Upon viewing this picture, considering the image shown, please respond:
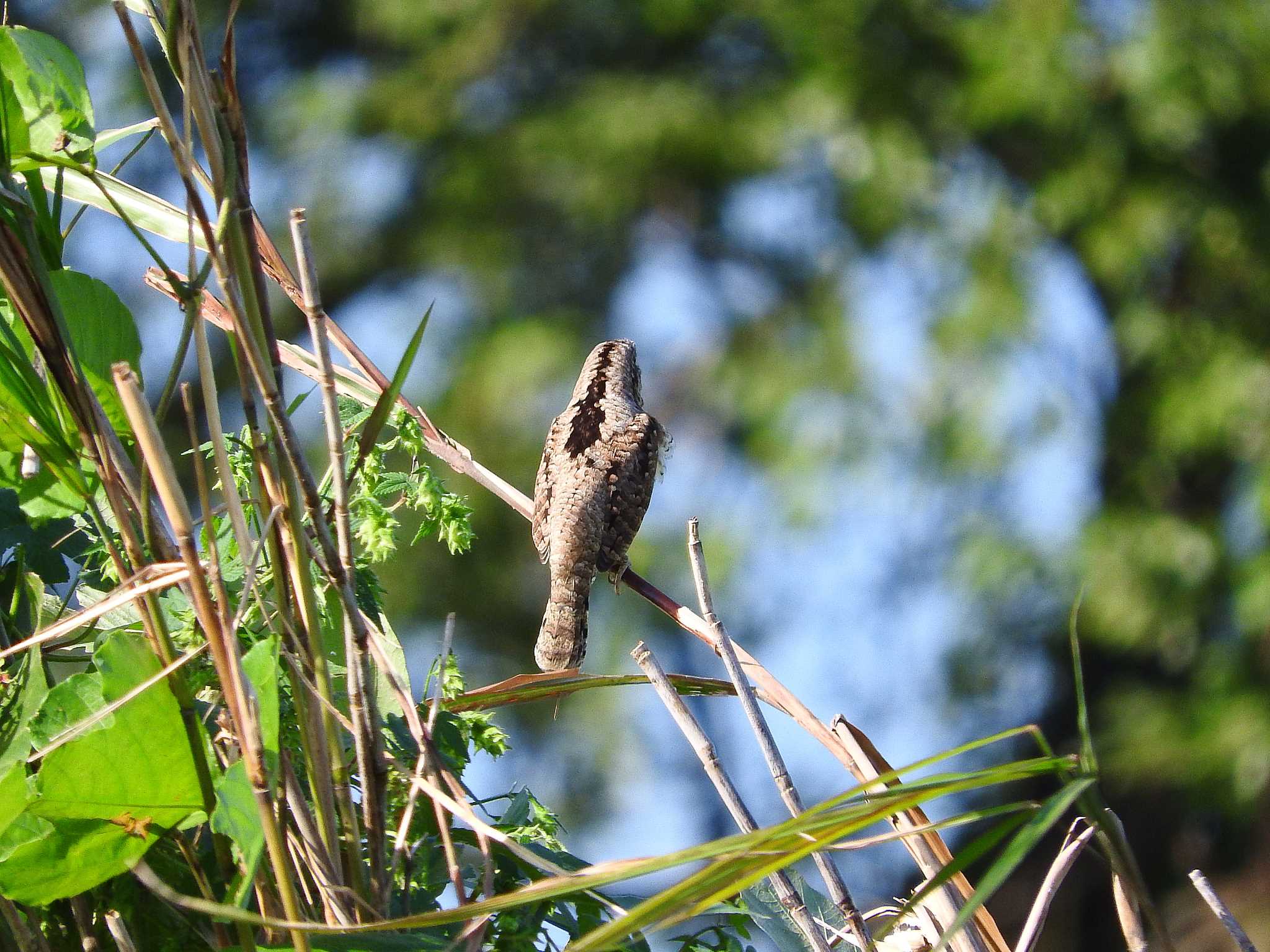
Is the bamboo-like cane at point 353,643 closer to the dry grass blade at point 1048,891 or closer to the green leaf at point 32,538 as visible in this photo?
the green leaf at point 32,538

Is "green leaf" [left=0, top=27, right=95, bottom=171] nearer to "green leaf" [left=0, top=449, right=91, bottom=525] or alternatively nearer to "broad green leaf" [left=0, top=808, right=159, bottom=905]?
"green leaf" [left=0, top=449, right=91, bottom=525]

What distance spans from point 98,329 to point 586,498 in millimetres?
2585

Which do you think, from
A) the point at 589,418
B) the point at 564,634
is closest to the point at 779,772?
the point at 564,634

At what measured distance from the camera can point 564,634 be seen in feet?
12.0

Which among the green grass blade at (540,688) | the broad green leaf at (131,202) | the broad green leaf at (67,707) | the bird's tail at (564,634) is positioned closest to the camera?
the broad green leaf at (67,707)

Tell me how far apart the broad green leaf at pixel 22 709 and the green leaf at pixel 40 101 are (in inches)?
19.1

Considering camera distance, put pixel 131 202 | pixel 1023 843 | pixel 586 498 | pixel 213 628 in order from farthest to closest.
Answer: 1. pixel 586 498
2. pixel 131 202
3. pixel 213 628
4. pixel 1023 843

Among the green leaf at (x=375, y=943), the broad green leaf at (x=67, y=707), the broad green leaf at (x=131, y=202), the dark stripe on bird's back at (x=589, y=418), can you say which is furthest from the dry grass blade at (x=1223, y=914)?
the dark stripe on bird's back at (x=589, y=418)

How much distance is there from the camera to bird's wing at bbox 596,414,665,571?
3.84m

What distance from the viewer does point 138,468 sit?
4.13 feet

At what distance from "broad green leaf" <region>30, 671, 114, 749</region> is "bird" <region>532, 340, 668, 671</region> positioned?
239cm

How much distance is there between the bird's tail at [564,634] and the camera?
3627 millimetres

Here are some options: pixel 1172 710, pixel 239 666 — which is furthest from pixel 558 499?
pixel 1172 710

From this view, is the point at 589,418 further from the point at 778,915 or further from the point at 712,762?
the point at 712,762
